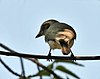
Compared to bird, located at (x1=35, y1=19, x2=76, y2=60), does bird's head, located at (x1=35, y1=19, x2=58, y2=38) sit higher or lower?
higher

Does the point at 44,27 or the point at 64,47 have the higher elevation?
the point at 44,27

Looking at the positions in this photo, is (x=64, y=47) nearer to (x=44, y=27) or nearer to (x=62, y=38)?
(x=62, y=38)

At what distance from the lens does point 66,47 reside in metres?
1.33

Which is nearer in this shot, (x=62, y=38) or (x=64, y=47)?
(x=64, y=47)

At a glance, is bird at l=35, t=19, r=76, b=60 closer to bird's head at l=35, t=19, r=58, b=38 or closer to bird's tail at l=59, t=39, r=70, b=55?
bird's tail at l=59, t=39, r=70, b=55

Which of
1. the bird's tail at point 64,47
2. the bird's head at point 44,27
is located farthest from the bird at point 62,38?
the bird's head at point 44,27

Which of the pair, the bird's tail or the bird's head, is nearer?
the bird's tail

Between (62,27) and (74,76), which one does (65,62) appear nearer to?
(74,76)

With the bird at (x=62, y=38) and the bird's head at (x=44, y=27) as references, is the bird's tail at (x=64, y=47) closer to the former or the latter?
the bird at (x=62, y=38)

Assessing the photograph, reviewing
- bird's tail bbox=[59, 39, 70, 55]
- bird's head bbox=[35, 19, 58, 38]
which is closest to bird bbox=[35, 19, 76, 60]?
bird's tail bbox=[59, 39, 70, 55]

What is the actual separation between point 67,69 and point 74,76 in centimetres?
8

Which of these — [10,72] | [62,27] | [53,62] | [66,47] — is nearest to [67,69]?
[53,62]

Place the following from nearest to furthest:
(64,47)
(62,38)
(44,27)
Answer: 1. (64,47)
2. (62,38)
3. (44,27)


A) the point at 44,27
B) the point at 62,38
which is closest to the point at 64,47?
the point at 62,38
